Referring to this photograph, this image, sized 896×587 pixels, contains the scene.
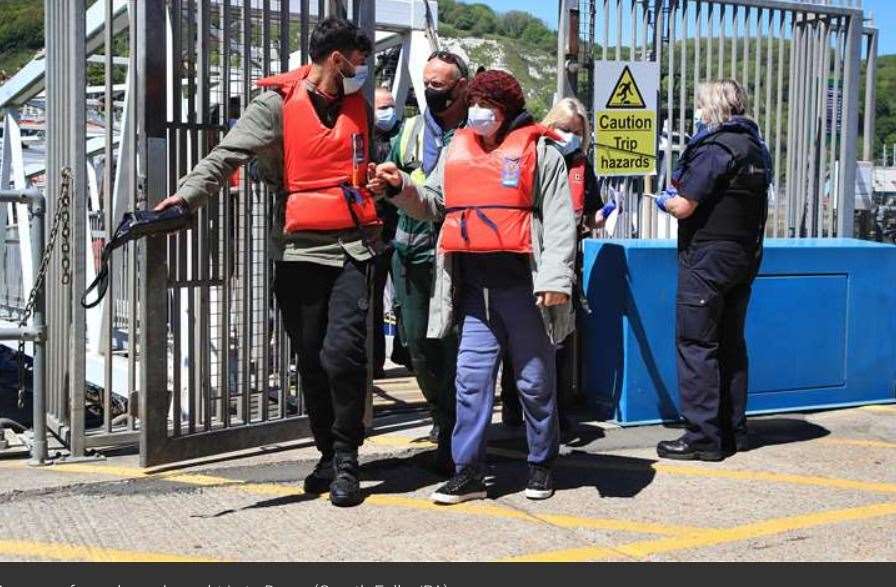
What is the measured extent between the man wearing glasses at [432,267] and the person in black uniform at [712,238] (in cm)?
124

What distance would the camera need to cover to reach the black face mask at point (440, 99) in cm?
553

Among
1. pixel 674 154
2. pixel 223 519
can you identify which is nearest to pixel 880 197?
pixel 674 154

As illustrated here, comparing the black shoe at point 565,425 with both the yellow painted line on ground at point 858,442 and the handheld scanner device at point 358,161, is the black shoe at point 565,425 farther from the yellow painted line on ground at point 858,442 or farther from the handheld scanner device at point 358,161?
the handheld scanner device at point 358,161

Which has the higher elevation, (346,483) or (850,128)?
(850,128)

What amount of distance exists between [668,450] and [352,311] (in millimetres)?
1984

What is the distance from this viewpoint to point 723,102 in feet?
19.7

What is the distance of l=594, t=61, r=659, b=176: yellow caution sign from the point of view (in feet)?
23.9

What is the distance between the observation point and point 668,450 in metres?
6.09

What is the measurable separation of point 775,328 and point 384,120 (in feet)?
8.87

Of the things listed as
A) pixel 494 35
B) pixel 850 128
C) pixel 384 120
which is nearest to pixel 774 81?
pixel 850 128

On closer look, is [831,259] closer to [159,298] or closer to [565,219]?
[565,219]

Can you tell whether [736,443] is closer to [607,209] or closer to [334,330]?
→ [607,209]

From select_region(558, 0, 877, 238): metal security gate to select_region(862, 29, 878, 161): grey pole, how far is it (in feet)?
0.07

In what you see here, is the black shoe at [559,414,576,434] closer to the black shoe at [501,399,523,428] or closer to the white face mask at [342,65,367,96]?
the black shoe at [501,399,523,428]
